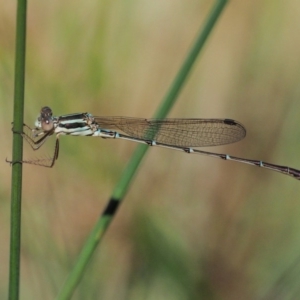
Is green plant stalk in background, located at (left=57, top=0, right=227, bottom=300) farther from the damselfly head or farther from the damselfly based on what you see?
the damselfly head

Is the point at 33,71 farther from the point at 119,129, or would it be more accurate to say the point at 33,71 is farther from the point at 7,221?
the point at 7,221

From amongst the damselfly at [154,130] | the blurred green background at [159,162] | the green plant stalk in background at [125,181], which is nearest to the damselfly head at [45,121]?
the damselfly at [154,130]

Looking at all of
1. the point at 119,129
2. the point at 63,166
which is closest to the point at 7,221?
the point at 63,166

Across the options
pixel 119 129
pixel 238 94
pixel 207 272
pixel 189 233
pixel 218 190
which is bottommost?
pixel 207 272

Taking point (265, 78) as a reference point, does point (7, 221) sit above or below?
below

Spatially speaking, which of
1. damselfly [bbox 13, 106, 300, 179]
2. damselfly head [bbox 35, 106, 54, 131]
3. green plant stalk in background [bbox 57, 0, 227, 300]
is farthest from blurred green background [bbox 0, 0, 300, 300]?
green plant stalk in background [bbox 57, 0, 227, 300]

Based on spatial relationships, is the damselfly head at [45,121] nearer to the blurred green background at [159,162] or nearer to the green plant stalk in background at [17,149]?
the blurred green background at [159,162]
